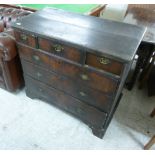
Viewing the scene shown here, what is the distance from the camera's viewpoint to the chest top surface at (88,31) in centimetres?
104

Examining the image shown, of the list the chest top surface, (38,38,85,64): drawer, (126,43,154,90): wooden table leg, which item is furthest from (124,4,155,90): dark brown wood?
(38,38,85,64): drawer

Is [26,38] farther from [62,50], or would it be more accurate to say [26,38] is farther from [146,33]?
[146,33]

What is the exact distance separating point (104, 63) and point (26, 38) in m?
0.68

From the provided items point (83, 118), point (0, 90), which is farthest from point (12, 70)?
point (83, 118)

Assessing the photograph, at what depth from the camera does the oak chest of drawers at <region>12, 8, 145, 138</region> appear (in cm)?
106

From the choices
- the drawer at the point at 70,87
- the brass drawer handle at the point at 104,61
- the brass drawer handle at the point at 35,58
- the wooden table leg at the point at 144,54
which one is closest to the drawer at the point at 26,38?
the brass drawer handle at the point at 35,58

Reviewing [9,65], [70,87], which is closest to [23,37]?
[9,65]

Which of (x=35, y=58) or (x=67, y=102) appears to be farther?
(x=67, y=102)

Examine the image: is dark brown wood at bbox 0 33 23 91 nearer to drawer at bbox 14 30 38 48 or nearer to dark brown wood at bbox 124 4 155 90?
drawer at bbox 14 30 38 48

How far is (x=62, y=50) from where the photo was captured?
1164mm

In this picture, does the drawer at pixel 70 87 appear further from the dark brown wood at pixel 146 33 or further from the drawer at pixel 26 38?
the dark brown wood at pixel 146 33

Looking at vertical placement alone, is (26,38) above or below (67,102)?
above
